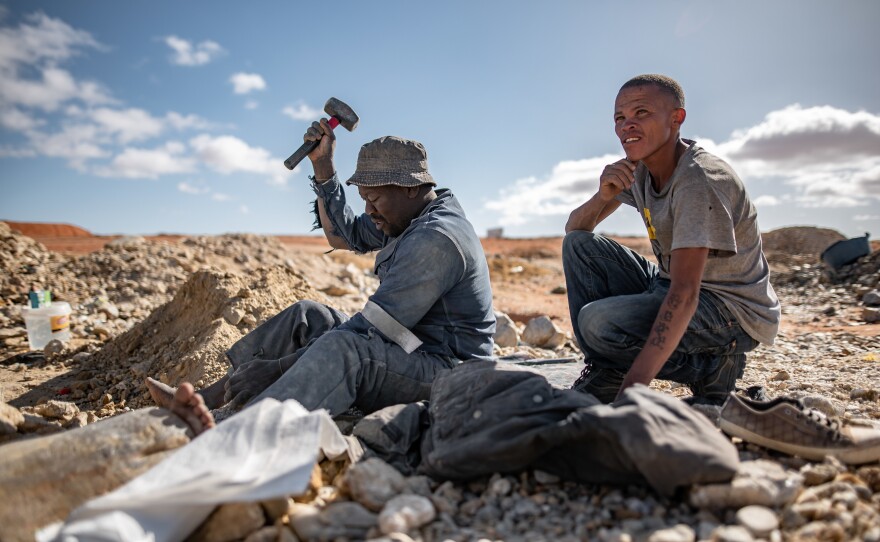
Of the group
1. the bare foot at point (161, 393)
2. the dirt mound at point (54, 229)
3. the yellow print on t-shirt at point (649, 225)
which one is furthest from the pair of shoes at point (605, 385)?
the dirt mound at point (54, 229)

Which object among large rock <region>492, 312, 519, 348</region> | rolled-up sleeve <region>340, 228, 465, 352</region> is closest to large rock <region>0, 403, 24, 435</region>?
rolled-up sleeve <region>340, 228, 465, 352</region>

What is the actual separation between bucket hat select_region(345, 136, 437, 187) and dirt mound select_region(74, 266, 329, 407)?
7.36ft

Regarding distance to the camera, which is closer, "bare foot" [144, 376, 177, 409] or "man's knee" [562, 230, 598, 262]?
"bare foot" [144, 376, 177, 409]

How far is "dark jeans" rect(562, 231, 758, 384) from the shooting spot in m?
2.66

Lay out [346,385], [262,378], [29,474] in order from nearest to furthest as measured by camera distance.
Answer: [29,474], [346,385], [262,378]

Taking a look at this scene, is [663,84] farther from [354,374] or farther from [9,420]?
[9,420]

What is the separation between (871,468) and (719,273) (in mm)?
941

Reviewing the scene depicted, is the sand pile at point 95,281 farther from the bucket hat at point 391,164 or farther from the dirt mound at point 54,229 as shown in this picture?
the dirt mound at point 54,229

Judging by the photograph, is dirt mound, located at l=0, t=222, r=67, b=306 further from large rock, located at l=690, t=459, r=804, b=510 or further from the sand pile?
large rock, located at l=690, t=459, r=804, b=510

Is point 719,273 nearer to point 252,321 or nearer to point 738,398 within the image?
point 738,398

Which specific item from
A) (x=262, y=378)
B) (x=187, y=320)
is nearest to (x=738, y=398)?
(x=262, y=378)

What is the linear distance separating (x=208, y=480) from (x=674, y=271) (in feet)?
5.98

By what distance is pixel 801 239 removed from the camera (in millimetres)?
17812

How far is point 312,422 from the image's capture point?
1.89 m
